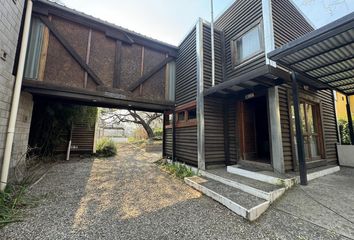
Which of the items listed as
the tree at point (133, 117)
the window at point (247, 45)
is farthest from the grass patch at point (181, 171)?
the tree at point (133, 117)

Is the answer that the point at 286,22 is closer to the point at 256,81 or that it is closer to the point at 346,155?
the point at 256,81

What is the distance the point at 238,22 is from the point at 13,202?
309 inches

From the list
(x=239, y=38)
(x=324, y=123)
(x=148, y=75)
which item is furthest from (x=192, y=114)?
(x=324, y=123)

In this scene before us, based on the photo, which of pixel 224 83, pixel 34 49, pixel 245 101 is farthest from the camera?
pixel 245 101

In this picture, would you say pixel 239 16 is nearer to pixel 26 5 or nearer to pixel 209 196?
pixel 209 196

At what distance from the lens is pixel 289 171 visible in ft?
13.7

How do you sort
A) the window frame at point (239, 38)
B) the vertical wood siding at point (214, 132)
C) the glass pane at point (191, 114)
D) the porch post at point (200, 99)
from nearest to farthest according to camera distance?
the window frame at point (239, 38) < the porch post at point (200, 99) < the vertical wood siding at point (214, 132) < the glass pane at point (191, 114)

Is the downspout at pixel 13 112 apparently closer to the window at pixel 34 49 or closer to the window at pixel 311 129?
the window at pixel 34 49

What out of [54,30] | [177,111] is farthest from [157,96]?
[54,30]

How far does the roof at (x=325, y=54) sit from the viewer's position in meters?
2.76

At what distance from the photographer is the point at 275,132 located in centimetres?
416

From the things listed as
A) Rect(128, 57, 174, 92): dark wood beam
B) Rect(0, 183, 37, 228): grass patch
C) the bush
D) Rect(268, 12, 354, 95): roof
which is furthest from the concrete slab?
the bush

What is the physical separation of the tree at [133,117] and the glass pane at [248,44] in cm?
1385

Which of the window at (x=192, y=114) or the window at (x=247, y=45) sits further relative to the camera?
the window at (x=192, y=114)
